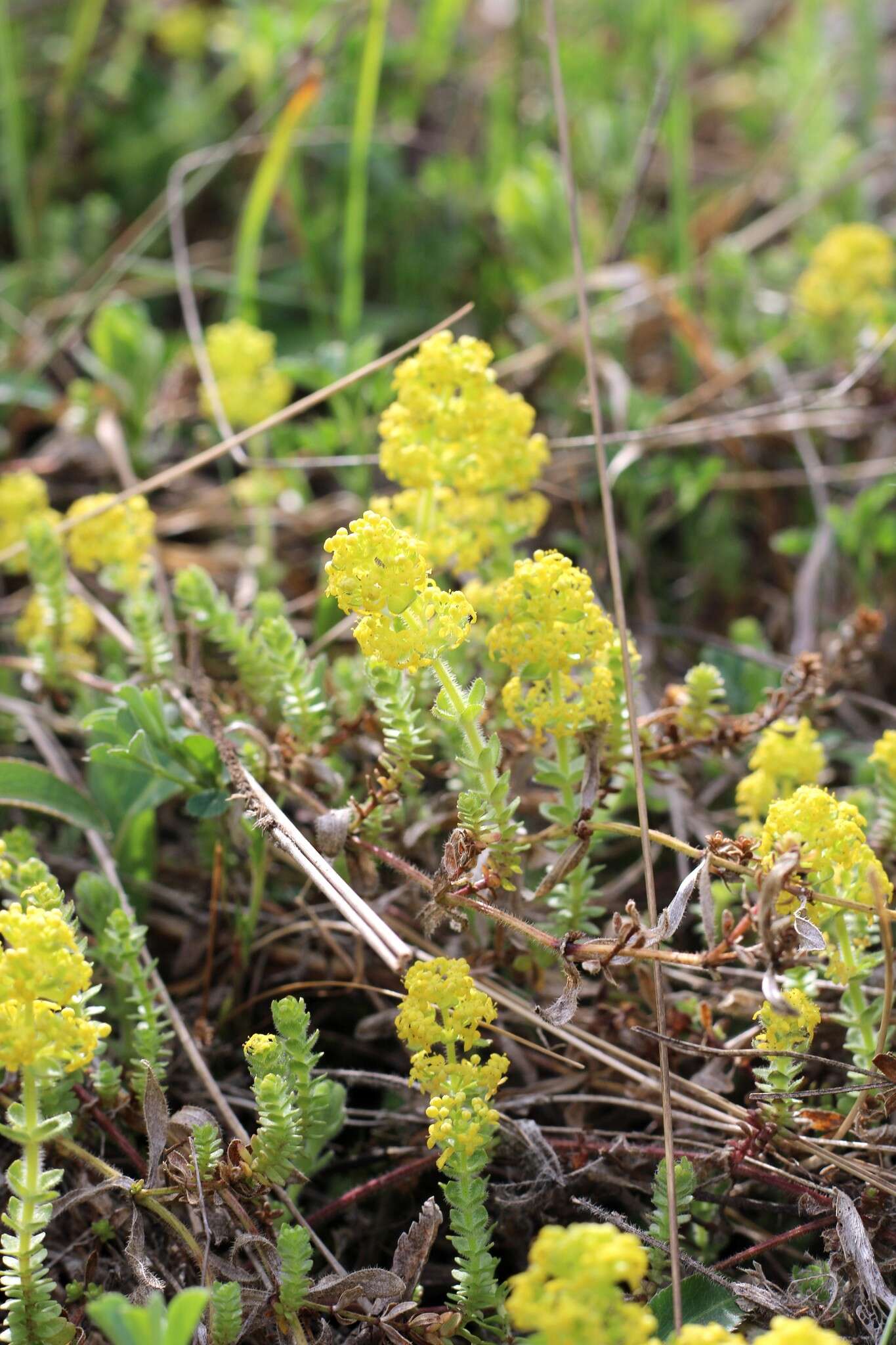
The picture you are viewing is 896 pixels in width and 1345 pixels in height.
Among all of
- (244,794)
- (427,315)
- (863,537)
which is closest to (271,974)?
(244,794)

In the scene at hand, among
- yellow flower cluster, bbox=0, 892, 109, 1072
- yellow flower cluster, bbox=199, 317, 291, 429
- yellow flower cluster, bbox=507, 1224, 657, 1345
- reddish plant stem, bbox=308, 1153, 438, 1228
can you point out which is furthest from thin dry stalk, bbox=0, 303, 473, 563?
yellow flower cluster, bbox=507, 1224, 657, 1345

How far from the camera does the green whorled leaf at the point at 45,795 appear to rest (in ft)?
6.90

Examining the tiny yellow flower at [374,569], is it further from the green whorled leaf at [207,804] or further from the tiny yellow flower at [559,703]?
the green whorled leaf at [207,804]

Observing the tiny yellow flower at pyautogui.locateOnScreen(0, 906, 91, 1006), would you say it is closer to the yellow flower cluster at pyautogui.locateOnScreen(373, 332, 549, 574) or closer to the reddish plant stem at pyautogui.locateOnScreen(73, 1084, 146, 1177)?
the reddish plant stem at pyautogui.locateOnScreen(73, 1084, 146, 1177)

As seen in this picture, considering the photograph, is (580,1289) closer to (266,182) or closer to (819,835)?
(819,835)

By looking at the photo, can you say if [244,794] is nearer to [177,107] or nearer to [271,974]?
[271,974]

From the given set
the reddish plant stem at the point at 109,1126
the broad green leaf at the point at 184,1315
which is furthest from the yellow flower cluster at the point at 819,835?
the reddish plant stem at the point at 109,1126

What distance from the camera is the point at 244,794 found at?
180cm

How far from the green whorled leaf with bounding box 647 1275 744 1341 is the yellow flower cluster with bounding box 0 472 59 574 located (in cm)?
172

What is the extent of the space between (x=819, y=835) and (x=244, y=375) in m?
1.75

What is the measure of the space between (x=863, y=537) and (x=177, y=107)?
8.55 feet

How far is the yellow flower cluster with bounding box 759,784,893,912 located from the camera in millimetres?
1556

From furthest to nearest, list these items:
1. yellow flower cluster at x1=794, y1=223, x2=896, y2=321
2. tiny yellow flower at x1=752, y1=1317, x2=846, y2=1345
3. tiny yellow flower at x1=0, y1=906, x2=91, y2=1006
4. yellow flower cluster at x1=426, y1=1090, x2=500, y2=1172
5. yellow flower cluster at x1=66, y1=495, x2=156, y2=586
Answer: yellow flower cluster at x1=794, y1=223, x2=896, y2=321
yellow flower cluster at x1=66, y1=495, x2=156, y2=586
yellow flower cluster at x1=426, y1=1090, x2=500, y2=1172
tiny yellow flower at x1=0, y1=906, x2=91, y2=1006
tiny yellow flower at x1=752, y1=1317, x2=846, y2=1345

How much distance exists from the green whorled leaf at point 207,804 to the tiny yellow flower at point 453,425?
56 centimetres
